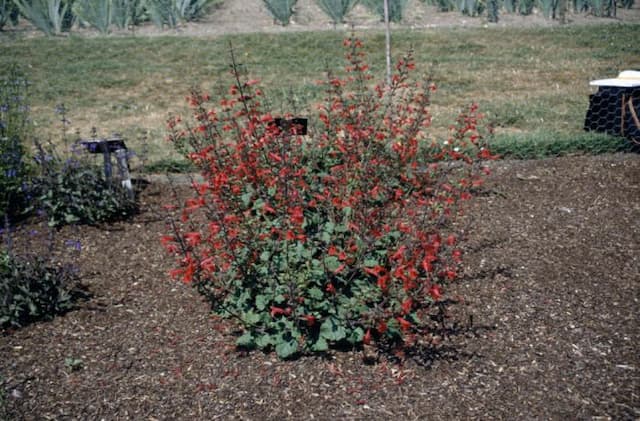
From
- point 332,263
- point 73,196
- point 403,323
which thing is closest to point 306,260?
point 332,263

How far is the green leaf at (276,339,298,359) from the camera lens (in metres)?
2.71

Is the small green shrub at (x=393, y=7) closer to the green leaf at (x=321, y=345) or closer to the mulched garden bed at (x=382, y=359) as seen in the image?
the mulched garden bed at (x=382, y=359)

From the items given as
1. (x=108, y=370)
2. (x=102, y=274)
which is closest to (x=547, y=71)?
(x=102, y=274)

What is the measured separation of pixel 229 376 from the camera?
2.71 metres

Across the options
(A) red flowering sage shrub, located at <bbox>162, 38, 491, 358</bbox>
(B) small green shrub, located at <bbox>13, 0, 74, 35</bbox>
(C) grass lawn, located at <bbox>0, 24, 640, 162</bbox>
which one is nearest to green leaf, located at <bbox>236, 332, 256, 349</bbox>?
(A) red flowering sage shrub, located at <bbox>162, 38, 491, 358</bbox>

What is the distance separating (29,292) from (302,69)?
6.96m

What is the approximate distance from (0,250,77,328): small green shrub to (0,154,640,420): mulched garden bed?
84 millimetres

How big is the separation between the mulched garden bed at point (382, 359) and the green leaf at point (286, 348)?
80 millimetres

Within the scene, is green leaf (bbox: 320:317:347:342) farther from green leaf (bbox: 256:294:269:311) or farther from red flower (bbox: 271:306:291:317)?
green leaf (bbox: 256:294:269:311)

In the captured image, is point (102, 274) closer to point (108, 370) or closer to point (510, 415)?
point (108, 370)

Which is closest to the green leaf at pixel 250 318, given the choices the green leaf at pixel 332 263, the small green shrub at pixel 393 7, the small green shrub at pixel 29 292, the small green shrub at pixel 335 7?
the green leaf at pixel 332 263

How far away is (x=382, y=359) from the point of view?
282cm

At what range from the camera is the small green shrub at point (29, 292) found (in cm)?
310

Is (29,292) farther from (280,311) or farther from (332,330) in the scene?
(332,330)
